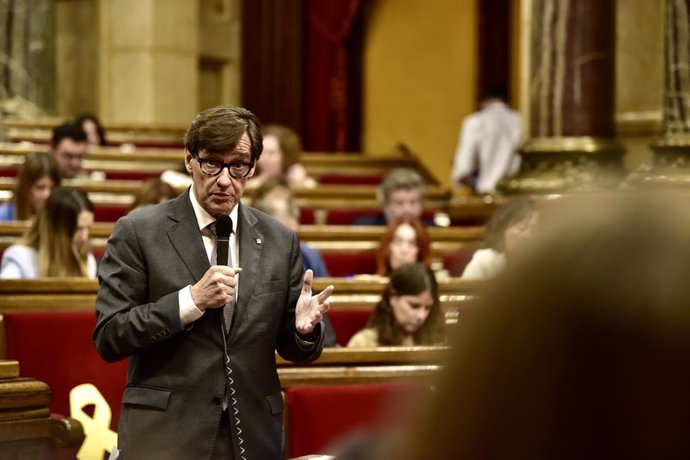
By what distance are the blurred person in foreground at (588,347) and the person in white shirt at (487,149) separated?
867 cm

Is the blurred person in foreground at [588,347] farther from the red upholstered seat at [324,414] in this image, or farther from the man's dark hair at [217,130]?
the red upholstered seat at [324,414]

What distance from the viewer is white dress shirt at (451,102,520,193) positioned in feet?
31.0

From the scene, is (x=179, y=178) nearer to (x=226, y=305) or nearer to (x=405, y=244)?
(x=405, y=244)

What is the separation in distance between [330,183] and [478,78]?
3612 millimetres

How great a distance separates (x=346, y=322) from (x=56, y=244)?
1.17m

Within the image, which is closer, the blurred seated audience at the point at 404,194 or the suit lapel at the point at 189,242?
the suit lapel at the point at 189,242

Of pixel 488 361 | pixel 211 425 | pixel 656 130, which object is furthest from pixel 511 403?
pixel 656 130

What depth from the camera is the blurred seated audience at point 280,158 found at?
7.01m

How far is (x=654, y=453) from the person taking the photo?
0.77 m

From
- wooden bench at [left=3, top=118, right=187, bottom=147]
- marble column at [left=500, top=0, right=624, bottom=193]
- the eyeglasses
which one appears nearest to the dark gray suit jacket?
the eyeglasses

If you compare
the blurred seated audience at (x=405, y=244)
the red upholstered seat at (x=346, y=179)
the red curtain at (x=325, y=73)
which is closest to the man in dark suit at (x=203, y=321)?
the blurred seated audience at (x=405, y=244)

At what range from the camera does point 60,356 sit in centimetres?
407

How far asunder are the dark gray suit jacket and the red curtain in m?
11.4

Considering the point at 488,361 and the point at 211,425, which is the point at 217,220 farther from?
the point at 488,361
